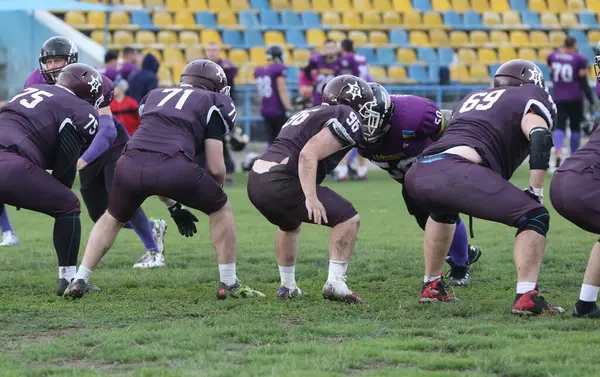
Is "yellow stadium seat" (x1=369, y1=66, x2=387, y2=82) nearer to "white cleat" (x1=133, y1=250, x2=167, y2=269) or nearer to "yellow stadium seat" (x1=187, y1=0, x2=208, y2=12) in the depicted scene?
→ "yellow stadium seat" (x1=187, y1=0, x2=208, y2=12)

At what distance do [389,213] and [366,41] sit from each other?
446 inches

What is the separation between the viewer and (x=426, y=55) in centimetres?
2297

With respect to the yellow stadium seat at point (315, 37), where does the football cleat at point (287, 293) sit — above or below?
below

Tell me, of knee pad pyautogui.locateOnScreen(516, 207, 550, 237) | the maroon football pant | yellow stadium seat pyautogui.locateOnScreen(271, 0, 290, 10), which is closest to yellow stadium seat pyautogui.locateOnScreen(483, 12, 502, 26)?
yellow stadium seat pyautogui.locateOnScreen(271, 0, 290, 10)

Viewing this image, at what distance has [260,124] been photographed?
19391 millimetres

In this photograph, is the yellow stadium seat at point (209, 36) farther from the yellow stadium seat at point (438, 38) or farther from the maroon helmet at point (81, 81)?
the maroon helmet at point (81, 81)

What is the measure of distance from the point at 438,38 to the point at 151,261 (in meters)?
16.1

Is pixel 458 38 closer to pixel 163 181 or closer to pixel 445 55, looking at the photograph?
pixel 445 55

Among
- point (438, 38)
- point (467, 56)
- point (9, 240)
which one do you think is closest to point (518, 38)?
point (467, 56)

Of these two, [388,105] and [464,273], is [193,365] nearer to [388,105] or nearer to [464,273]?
[388,105]

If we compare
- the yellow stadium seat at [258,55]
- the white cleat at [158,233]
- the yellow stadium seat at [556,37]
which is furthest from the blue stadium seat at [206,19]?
the white cleat at [158,233]

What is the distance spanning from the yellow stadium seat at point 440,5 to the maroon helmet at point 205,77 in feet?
59.2

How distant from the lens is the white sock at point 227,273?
6.79m

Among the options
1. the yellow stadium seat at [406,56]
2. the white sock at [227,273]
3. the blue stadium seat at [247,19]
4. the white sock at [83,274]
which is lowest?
the white sock at [83,274]
